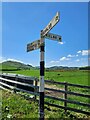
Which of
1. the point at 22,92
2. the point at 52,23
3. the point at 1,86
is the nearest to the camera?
the point at 52,23

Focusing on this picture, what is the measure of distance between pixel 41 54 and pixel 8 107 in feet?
13.6

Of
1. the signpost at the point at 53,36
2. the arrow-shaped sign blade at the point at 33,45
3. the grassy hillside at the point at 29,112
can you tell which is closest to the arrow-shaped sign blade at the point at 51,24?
the signpost at the point at 53,36

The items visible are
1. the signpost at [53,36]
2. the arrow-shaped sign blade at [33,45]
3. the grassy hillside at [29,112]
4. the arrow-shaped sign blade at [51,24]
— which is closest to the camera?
the arrow-shaped sign blade at [51,24]

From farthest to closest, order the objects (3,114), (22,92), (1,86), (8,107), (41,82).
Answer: (1,86) → (22,92) → (8,107) → (3,114) → (41,82)

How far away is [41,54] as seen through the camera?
7.96m

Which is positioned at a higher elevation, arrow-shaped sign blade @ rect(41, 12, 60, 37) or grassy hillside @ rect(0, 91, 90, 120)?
arrow-shaped sign blade @ rect(41, 12, 60, 37)

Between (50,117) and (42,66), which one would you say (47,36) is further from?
(50,117)

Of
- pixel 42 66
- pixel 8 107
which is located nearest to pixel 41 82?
pixel 42 66

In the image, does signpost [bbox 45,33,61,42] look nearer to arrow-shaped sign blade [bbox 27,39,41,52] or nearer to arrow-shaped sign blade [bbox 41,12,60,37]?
arrow-shaped sign blade [bbox 41,12,60,37]

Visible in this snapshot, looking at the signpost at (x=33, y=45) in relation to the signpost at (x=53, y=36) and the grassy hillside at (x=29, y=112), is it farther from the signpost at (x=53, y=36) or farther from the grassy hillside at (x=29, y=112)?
the grassy hillside at (x=29, y=112)

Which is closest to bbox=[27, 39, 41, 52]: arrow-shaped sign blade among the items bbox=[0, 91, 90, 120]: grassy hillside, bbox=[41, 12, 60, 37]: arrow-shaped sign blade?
bbox=[41, 12, 60, 37]: arrow-shaped sign blade

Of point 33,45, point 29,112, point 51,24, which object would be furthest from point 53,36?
point 29,112

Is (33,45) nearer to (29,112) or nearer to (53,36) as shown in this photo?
(53,36)

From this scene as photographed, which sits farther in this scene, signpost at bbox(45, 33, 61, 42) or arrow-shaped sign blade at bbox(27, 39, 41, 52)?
arrow-shaped sign blade at bbox(27, 39, 41, 52)
